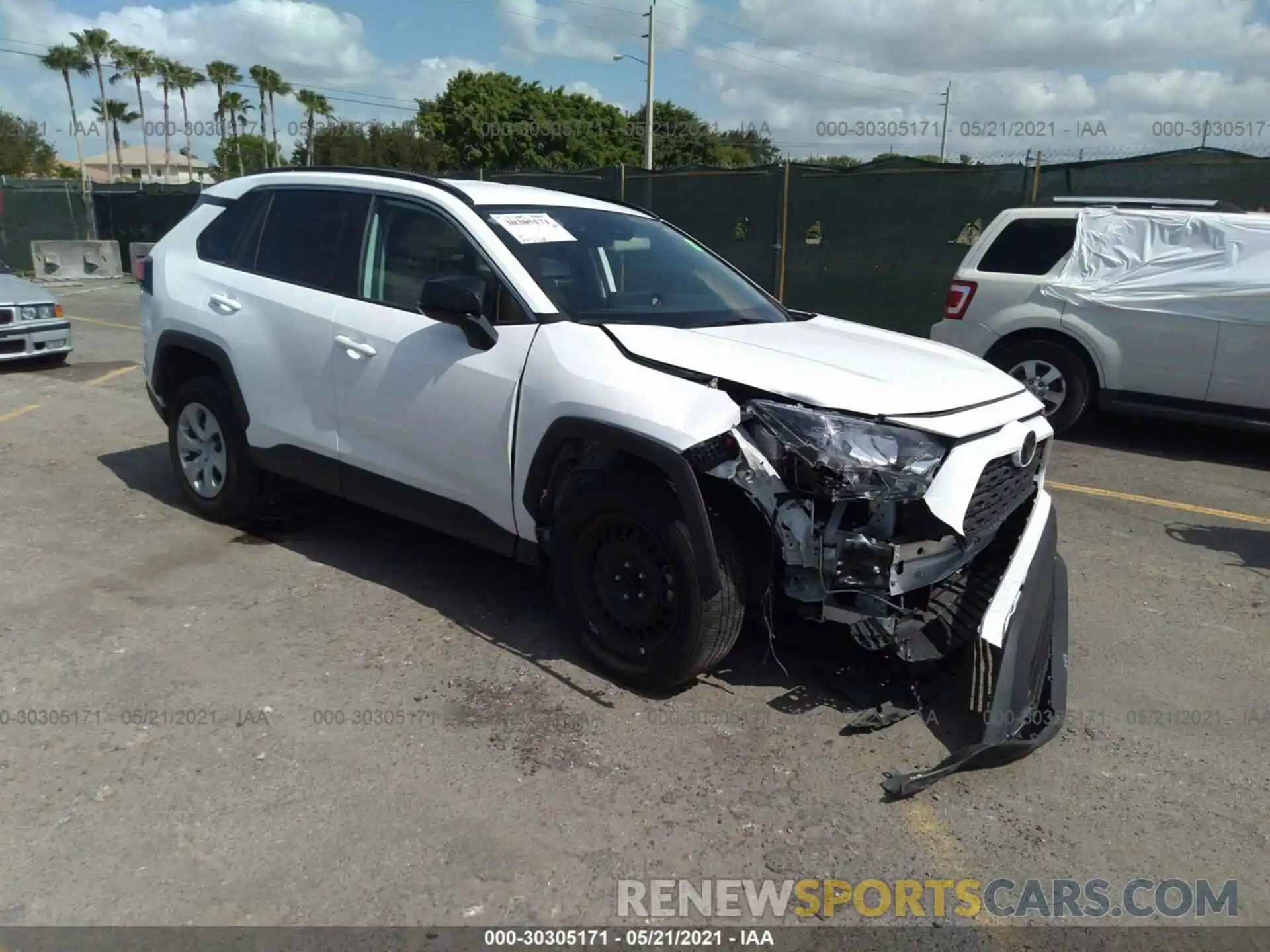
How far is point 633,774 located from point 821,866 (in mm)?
713

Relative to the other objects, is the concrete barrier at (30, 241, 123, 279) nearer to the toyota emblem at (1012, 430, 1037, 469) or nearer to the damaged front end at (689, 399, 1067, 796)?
the damaged front end at (689, 399, 1067, 796)

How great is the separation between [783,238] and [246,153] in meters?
76.8

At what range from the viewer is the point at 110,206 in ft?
75.7

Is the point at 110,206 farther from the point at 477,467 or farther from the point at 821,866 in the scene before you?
the point at 821,866

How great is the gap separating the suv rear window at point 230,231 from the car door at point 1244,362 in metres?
6.80

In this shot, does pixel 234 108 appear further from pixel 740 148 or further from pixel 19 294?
pixel 19 294

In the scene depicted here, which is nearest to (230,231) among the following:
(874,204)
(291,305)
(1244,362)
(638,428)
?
(291,305)

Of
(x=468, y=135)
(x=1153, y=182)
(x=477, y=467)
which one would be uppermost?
(x=468, y=135)

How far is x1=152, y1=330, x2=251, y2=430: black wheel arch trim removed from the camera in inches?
203

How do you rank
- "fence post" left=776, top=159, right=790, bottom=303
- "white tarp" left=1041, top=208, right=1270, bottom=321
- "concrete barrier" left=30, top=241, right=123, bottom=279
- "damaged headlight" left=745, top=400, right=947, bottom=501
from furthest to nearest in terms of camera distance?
"concrete barrier" left=30, top=241, right=123, bottom=279 < "fence post" left=776, top=159, right=790, bottom=303 < "white tarp" left=1041, top=208, right=1270, bottom=321 < "damaged headlight" left=745, top=400, right=947, bottom=501

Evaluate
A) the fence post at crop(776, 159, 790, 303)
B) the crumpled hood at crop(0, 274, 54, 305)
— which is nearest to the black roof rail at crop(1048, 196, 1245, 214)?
the fence post at crop(776, 159, 790, 303)

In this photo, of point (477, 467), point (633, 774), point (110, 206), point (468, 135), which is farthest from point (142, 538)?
point (468, 135)

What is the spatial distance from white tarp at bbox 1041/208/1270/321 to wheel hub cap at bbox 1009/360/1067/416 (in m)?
0.58

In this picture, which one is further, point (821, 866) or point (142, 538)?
point (142, 538)
